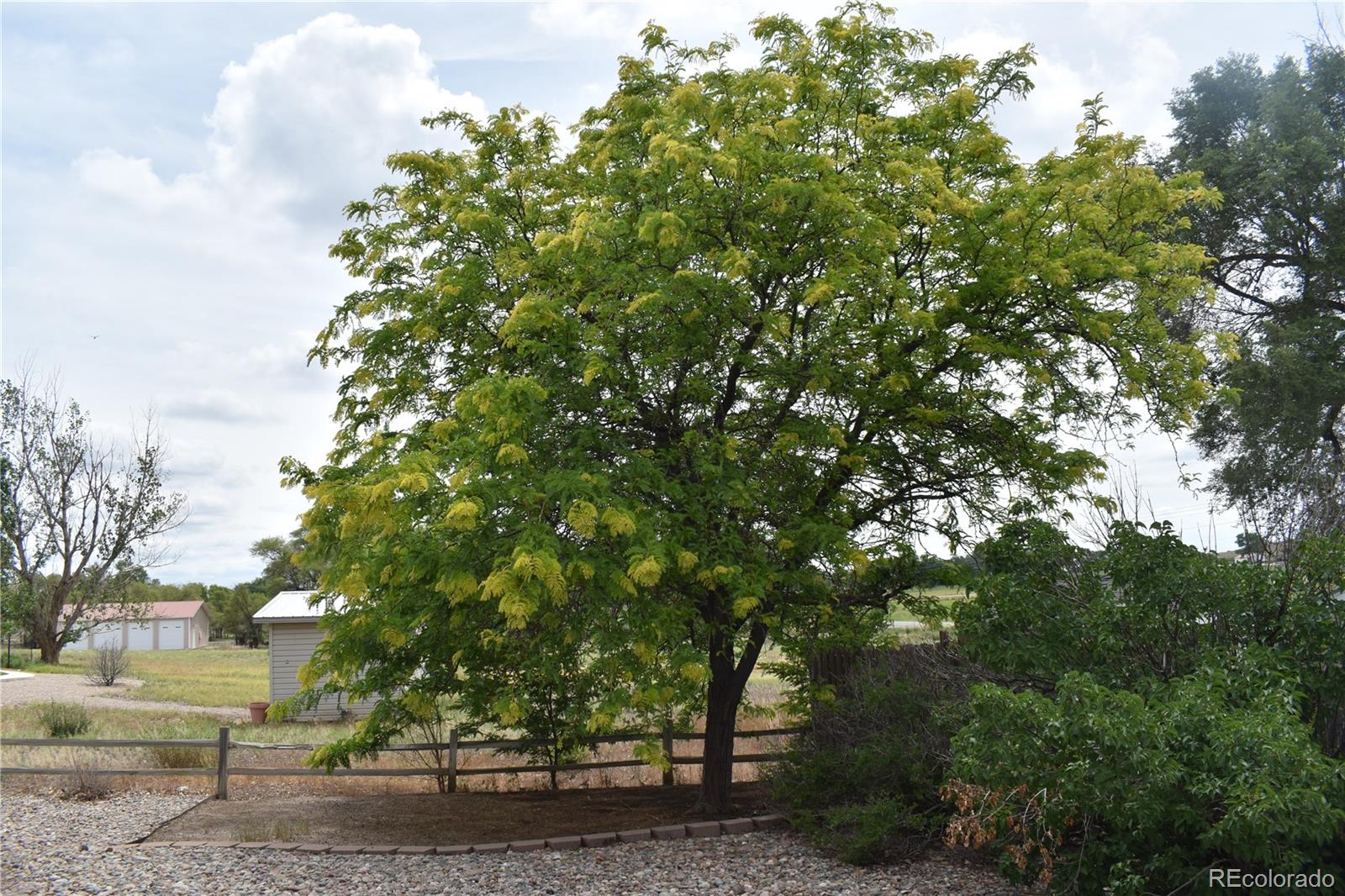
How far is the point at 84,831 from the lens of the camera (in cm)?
1059

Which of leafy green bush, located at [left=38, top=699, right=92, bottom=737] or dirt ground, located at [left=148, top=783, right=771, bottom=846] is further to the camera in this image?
leafy green bush, located at [left=38, top=699, right=92, bottom=737]

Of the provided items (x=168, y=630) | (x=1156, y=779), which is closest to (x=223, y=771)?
(x=1156, y=779)

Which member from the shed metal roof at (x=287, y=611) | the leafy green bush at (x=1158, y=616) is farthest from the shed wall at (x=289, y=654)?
the leafy green bush at (x=1158, y=616)

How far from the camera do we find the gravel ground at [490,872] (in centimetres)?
791

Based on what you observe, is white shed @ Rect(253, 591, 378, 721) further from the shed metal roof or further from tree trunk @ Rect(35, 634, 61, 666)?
tree trunk @ Rect(35, 634, 61, 666)

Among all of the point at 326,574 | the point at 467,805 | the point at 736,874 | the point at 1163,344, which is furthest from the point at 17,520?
the point at 1163,344

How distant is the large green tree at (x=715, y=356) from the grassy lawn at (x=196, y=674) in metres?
19.3

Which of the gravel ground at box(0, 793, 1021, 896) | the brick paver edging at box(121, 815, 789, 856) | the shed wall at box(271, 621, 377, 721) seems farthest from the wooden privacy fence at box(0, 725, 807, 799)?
the shed wall at box(271, 621, 377, 721)

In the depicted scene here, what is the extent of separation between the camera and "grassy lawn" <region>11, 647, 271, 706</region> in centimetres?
2745

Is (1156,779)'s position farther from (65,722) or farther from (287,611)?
(287,611)

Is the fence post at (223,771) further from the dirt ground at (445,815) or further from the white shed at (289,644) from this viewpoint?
the white shed at (289,644)

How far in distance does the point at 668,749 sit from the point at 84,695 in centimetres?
2245

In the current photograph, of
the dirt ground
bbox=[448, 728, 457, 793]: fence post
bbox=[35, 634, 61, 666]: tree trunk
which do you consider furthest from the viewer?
bbox=[35, 634, 61, 666]: tree trunk

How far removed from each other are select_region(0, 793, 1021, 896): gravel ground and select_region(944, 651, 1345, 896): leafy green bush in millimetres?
1474
